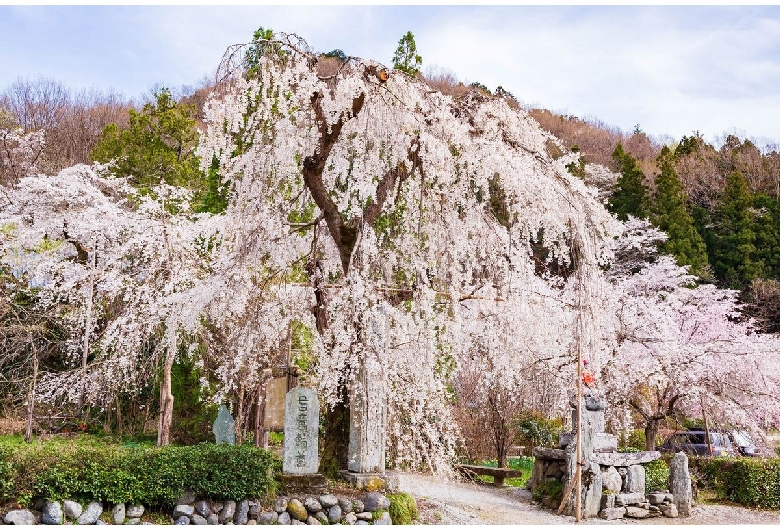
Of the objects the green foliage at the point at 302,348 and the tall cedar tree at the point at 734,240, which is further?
the tall cedar tree at the point at 734,240

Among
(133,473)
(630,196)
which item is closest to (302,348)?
(133,473)

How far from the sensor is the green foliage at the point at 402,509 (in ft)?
23.5

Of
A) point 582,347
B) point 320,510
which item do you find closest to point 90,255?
point 320,510

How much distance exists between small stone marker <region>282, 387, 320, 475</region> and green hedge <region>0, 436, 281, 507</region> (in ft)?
0.71

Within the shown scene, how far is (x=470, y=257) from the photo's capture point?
777 centimetres

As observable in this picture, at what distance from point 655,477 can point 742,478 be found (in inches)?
49.4

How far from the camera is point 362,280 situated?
713 centimetres

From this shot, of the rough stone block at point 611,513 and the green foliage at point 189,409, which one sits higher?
the green foliage at point 189,409

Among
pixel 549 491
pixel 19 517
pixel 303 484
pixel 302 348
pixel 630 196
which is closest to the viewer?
pixel 19 517

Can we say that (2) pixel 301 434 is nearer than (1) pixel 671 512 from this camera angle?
Yes

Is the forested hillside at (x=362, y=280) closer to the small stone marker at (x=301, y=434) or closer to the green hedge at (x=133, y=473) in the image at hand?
the small stone marker at (x=301, y=434)

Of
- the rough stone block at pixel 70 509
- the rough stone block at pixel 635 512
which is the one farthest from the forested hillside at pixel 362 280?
the rough stone block at pixel 70 509

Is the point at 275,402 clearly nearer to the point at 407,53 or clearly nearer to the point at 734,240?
the point at 407,53

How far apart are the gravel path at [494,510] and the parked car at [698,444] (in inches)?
174
